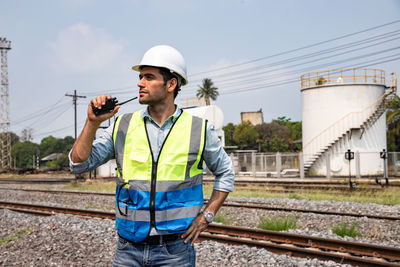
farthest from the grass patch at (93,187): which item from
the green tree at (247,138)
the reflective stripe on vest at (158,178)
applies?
the green tree at (247,138)

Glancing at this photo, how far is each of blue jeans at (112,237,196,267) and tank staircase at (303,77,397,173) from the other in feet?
93.4

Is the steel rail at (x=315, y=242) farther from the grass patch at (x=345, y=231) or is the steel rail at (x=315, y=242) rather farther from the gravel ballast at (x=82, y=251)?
the grass patch at (x=345, y=231)

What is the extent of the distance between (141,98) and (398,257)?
5.45m

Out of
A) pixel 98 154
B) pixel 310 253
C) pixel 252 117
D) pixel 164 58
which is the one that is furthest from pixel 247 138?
pixel 98 154

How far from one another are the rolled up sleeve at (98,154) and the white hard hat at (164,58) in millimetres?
516

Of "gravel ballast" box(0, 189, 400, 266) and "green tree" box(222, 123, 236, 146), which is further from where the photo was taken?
"green tree" box(222, 123, 236, 146)

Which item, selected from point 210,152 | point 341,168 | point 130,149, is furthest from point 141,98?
point 341,168

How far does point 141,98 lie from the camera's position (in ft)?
8.77

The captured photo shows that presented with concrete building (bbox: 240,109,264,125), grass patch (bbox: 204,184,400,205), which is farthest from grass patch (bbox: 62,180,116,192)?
concrete building (bbox: 240,109,264,125)

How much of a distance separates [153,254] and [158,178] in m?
0.46

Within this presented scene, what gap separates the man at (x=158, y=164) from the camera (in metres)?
2.50

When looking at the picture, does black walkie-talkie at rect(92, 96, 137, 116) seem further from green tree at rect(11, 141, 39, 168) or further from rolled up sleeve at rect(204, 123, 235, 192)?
green tree at rect(11, 141, 39, 168)

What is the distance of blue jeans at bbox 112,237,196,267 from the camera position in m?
2.50

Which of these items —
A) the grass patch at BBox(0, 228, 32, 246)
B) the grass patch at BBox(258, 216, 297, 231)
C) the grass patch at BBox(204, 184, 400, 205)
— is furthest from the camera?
the grass patch at BBox(204, 184, 400, 205)
